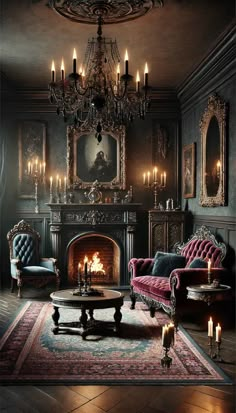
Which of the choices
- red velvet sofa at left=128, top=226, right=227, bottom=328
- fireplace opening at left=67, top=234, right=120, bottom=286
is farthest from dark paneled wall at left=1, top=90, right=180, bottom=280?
red velvet sofa at left=128, top=226, right=227, bottom=328

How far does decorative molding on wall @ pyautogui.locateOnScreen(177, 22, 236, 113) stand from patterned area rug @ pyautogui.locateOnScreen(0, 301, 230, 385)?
3651mm

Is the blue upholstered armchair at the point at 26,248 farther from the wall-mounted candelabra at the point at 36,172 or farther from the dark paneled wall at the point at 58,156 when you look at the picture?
the wall-mounted candelabra at the point at 36,172

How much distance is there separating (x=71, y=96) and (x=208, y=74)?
273 centimetres

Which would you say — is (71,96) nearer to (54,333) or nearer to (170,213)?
(54,333)

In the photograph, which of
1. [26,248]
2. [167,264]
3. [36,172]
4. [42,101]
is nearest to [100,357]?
[167,264]

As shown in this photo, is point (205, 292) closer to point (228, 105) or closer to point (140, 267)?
point (140, 267)

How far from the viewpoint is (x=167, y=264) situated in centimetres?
664

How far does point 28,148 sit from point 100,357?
5386 mm

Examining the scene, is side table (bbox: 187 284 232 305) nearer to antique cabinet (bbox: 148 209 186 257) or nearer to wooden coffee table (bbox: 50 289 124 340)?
wooden coffee table (bbox: 50 289 124 340)

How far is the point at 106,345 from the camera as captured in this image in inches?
189

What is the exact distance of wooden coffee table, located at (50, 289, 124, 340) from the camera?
503cm

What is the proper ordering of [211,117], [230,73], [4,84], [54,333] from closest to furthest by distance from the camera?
1. [54,333]
2. [230,73]
3. [211,117]
4. [4,84]

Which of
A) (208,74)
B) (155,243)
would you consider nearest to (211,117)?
(208,74)

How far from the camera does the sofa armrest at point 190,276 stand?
5520mm
